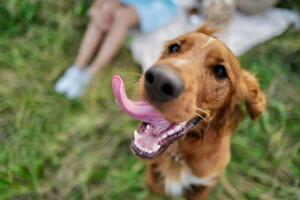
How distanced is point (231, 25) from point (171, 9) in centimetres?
54

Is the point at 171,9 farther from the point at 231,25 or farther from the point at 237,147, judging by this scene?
the point at 237,147

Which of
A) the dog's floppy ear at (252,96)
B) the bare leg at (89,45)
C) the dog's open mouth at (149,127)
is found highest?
the dog's open mouth at (149,127)

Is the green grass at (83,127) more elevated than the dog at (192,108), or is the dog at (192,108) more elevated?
the dog at (192,108)

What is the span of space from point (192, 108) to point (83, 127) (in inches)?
60.0

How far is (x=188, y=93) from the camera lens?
1.82m

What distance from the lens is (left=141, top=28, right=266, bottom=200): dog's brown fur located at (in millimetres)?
1865

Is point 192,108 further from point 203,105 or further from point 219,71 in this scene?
point 219,71

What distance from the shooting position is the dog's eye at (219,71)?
6.91ft

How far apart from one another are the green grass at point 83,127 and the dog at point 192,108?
1.65ft

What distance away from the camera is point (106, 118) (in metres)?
3.35

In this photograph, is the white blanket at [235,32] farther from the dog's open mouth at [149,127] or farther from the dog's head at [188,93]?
the dog's open mouth at [149,127]

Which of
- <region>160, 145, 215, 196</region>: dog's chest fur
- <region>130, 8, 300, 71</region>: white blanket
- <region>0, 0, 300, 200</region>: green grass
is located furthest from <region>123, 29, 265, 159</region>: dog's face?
<region>130, 8, 300, 71</region>: white blanket

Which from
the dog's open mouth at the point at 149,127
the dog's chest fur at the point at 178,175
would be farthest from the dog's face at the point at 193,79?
the dog's chest fur at the point at 178,175

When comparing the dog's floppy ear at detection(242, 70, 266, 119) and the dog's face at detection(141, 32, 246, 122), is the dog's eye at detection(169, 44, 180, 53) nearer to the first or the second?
the dog's face at detection(141, 32, 246, 122)
